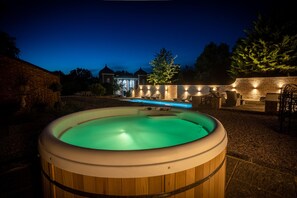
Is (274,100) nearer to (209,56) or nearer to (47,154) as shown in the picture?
(47,154)

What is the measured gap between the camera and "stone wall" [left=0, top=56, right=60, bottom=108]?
5.54 m

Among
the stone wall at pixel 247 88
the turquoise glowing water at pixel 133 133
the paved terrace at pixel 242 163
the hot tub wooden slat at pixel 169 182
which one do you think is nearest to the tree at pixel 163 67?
the stone wall at pixel 247 88

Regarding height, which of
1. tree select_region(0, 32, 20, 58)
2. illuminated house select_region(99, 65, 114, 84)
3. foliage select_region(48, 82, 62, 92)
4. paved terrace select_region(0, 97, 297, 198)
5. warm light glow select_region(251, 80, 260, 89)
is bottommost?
paved terrace select_region(0, 97, 297, 198)

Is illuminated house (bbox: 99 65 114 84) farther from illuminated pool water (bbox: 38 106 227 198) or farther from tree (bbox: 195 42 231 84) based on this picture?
illuminated pool water (bbox: 38 106 227 198)

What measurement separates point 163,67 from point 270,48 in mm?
10291

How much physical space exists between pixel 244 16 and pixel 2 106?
20.0 m

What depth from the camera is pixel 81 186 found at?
Result: 1.15 meters

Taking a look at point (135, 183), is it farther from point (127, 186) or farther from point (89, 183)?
point (89, 183)

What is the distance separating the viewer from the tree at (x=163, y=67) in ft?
64.5

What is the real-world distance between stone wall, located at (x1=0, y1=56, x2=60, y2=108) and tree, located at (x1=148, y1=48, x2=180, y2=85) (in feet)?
44.6

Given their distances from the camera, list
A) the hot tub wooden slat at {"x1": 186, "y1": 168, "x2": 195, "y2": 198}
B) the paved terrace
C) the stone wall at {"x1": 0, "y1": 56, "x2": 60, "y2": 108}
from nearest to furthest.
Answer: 1. the hot tub wooden slat at {"x1": 186, "y1": 168, "x2": 195, "y2": 198}
2. the paved terrace
3. the stone wall at {"x1": 0, "y1": 56, "x2": 60, "y2": 108}

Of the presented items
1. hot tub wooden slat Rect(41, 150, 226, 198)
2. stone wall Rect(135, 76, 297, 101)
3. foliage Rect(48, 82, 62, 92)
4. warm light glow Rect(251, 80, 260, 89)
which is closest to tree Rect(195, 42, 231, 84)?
stone wall Rect(135, 76, 297, 101)

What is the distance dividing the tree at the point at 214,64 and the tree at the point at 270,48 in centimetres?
537

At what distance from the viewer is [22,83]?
18.9 feet
